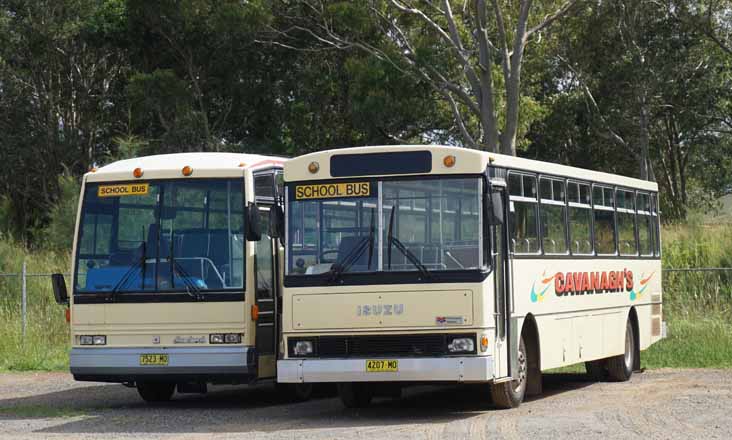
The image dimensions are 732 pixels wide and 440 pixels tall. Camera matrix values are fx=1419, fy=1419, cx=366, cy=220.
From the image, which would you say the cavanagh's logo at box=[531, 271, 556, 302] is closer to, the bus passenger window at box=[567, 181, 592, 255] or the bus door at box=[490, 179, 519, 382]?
the bus door at box=[490, 179, 519, 382]

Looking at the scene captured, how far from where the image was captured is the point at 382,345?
14414 mm

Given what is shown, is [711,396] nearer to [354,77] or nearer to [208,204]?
[208,204]

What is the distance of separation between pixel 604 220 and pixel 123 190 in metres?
6.45

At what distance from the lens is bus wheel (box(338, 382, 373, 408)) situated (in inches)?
635

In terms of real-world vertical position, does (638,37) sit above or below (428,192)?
above

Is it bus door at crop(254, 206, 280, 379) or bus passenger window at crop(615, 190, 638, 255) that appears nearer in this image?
bus door at crop(254, 206, 280, 379)

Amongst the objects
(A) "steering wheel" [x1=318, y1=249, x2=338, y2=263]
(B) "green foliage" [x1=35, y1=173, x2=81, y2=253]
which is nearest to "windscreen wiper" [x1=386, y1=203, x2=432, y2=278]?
(A) "steering wheel" [x1=318, y1=249, x2=338, y2=263]

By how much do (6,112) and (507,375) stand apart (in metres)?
38.1

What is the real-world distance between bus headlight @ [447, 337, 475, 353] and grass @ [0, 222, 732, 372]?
8156 mm

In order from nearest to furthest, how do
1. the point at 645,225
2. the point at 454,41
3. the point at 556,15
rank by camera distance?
the point at 645,225 → the point at 556,15 → the point at 454,41

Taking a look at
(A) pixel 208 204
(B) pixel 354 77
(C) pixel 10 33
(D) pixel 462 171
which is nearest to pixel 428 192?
(D) pixel 462 171

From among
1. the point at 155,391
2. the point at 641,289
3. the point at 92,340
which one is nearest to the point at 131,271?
the point at 92,340

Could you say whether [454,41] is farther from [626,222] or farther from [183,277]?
[183,277]

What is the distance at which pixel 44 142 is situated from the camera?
49.6 metres
